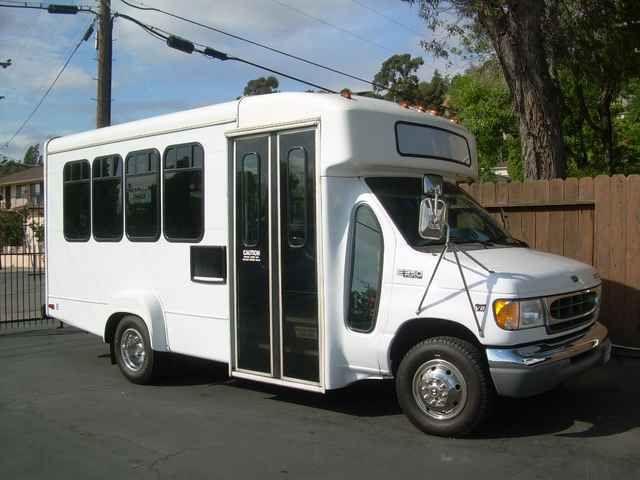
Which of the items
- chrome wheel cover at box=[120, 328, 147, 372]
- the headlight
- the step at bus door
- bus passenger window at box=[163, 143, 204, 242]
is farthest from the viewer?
chrome wheel cover at box=[120, 328, 147, 372]

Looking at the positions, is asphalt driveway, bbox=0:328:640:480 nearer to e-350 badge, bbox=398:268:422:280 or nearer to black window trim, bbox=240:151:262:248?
e-350 badge, bbox=398:268:422:280

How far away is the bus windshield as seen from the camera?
6129 millimetres

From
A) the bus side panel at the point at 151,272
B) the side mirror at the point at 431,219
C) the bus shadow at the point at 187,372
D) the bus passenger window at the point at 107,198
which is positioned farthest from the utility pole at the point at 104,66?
the side mirror at the point at 431,219

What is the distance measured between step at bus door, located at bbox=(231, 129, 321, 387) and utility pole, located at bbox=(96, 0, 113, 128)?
9.07m

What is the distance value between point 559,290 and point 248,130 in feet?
10.8

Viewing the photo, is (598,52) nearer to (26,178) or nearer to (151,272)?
(151,272)

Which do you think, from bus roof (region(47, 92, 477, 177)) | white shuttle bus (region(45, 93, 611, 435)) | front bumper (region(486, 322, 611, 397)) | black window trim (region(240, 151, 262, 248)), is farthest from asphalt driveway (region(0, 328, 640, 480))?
bus roof (region(47, 92, 477, 177))

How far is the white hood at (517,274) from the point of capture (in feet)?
17.8

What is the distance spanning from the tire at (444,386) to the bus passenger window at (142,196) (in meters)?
3.49

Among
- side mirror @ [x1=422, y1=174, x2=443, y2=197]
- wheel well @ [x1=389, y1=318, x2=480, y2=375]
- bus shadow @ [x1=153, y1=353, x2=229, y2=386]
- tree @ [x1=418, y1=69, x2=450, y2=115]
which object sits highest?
tree @ [x1=418, y1=69, x2=450, y2=115]

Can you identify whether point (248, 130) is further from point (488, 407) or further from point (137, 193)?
point (488, 407)

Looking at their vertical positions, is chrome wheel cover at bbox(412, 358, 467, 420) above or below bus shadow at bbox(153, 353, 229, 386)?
above

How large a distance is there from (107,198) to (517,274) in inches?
207

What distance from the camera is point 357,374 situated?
623cm
